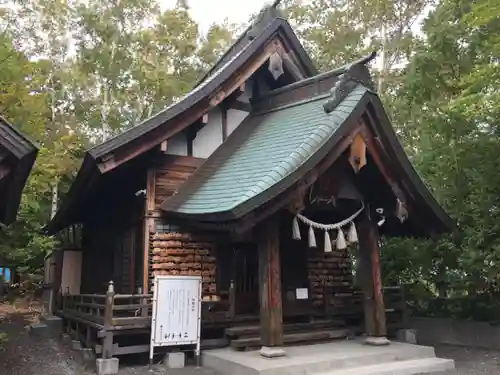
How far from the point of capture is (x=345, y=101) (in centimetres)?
859

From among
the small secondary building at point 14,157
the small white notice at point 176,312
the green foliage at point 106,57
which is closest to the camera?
the small secondary building at point 14,157

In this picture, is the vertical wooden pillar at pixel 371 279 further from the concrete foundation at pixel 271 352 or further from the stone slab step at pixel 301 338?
the concrete foundation at pixel 271 352

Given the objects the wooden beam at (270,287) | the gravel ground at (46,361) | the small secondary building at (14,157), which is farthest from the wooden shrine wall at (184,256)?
the small secondary building at (14,157)

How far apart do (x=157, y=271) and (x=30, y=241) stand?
32.6ft

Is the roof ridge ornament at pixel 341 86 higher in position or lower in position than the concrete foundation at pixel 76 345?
higher

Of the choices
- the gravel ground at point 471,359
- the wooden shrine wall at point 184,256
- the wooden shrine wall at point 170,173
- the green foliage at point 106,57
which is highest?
the green foliage at point 106,57

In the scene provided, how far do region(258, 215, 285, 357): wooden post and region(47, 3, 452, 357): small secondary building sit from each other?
0.07 feet

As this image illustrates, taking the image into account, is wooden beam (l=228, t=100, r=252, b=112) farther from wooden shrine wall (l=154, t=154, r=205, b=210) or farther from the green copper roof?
wooden shrine wall (l=154, t=154, r=205, b=210)

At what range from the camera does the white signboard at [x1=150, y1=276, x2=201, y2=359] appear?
7.92m

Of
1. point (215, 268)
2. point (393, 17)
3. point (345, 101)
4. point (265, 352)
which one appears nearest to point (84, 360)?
point (215, 268)

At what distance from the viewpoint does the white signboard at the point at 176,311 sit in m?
7.92

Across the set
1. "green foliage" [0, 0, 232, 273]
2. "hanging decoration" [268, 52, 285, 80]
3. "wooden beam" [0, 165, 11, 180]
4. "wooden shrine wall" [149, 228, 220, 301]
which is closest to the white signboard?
"wooden shrine wall" [149, 228, 220, 301]

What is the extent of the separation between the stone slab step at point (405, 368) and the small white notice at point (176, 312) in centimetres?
240

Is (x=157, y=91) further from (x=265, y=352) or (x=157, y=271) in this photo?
(x=265, y=352)
